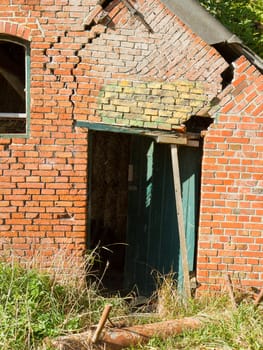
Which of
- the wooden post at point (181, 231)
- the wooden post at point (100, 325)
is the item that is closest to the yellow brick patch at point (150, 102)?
the wooden post at point (181, 231)

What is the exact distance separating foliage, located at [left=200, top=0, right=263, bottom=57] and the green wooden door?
313cm

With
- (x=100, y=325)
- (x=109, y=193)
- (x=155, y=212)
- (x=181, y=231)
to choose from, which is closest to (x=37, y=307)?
(x=100, y=325)

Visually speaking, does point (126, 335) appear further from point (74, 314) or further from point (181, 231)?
point (181, 231)

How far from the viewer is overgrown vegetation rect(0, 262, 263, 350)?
4.61 metres

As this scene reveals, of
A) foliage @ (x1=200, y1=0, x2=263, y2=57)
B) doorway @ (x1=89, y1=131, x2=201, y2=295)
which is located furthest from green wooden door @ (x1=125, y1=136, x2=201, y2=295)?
foliage @ (x1=200, y1=0, x2=263, y2=57)

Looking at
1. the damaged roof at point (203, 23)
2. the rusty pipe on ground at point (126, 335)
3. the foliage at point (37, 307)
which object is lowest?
the rusty pipe on ground at point (126, 335)

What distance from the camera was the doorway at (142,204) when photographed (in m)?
6.00

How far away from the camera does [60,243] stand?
18.7ft

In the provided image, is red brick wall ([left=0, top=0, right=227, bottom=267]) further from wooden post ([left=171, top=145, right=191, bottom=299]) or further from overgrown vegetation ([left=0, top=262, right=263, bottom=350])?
wooden post ([left=171, top=145, right=191, bottom=299])

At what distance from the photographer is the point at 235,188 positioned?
554 centimetres

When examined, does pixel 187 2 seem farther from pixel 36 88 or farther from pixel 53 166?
pixel 53 166

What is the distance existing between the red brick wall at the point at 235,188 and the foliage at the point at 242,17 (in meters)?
3.48

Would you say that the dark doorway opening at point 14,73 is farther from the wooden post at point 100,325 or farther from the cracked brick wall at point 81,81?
the wooden post at point 100,325

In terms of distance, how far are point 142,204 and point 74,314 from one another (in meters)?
2.35
